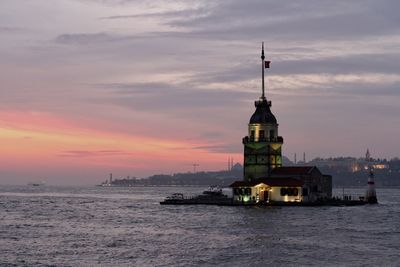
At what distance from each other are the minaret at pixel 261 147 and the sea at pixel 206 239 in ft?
71.3

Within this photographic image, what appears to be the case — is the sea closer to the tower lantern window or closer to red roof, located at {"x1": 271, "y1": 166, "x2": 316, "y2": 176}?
red roof, located at {"x1": 271, "y1": 166, "x2": 316, "y2": 176}

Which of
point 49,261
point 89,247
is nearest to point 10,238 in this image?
point 89,247

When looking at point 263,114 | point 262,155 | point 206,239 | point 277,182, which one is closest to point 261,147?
point 262,155

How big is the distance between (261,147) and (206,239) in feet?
209

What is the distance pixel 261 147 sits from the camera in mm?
143625

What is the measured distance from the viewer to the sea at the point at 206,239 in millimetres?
64500

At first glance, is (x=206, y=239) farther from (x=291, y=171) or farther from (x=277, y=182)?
(x=291, y=171)

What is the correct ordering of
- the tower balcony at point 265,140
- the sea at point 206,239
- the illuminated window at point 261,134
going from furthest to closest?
the illuminated window at point 261,134
the tower balcony at point 265,140
the sea at point 206,239

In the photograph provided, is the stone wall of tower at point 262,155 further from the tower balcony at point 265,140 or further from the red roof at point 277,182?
the red roof at point 277,182

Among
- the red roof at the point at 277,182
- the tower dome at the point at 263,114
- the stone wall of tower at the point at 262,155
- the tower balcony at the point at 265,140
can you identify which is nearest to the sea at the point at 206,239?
the red roof at the point at 277,182

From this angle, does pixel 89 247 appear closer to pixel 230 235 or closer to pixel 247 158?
pixel 230 235

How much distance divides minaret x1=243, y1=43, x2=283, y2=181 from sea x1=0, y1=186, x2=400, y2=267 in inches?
856

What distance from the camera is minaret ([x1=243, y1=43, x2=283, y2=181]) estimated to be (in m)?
144

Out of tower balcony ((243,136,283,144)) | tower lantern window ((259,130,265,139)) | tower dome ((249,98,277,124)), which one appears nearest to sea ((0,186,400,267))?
tower balcony ((243,136,283,144))
